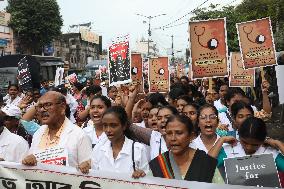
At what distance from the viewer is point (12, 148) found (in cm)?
389

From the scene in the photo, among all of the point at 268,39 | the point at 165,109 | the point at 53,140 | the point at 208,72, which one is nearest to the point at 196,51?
the point at 208,72

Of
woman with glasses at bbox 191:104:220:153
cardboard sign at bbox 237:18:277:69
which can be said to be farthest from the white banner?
cardboard sign at bbox 237:18:277:69

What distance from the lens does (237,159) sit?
333cm

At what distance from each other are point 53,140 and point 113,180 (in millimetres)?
664

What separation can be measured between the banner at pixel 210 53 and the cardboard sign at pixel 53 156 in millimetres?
3305

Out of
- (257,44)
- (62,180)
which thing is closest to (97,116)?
(62,180)

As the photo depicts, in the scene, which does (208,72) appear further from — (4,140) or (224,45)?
(4,140)

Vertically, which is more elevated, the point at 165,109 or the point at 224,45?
the point at 224,45

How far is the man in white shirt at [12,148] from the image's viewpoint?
3869mm

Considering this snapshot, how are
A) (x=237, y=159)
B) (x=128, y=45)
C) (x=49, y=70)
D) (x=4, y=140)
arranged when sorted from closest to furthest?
(x=237, y=159) < (x=4, y=140) < (x=128, y=45) < (x=49, y=70)

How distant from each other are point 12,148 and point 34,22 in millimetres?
41293

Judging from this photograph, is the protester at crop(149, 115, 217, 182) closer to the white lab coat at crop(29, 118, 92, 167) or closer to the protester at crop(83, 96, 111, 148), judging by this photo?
the white lab coat at crop(29, 118, 92, 167)

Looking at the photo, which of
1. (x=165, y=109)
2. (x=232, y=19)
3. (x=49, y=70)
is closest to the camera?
(x=165, y=109)

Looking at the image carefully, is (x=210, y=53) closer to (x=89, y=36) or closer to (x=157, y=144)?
(x=157, y=144)
